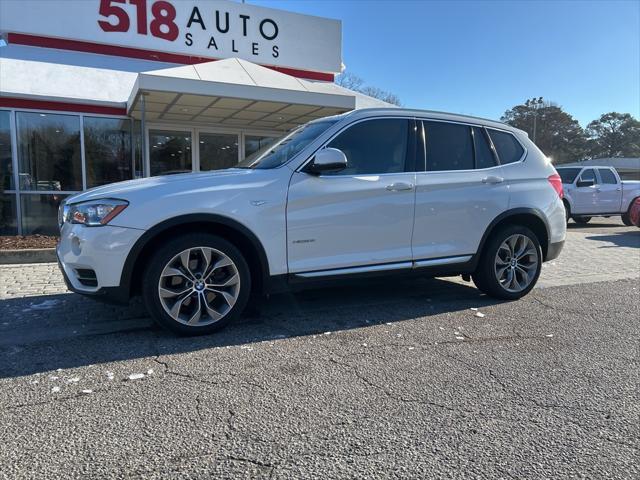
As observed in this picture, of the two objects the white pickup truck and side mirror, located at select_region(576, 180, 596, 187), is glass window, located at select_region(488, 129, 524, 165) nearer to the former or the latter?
the white pickup truck

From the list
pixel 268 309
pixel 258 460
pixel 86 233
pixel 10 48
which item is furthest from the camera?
pixel 10 48

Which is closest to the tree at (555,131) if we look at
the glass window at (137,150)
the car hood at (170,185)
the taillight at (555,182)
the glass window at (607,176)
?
the glass window at (607,176)

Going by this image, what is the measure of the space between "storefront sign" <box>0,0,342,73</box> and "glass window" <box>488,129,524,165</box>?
37.8 ft

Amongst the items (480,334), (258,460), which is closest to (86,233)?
(258,460)

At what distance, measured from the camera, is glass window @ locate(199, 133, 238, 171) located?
1297 cm

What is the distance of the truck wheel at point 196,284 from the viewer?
3842 mm

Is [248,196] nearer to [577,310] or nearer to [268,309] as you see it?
[268,309]

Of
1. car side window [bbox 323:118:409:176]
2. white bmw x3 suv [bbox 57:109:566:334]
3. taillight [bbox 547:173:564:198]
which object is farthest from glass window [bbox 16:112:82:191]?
taillight [bbox 547:173:564:198]

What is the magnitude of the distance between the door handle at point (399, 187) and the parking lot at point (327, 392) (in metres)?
1.27

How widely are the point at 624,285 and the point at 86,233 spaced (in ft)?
21.8

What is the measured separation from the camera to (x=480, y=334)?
425 centimetres

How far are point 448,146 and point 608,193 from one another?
1253 cm

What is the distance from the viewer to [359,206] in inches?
174

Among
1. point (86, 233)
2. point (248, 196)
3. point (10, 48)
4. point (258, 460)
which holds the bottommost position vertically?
point (258, 460)
